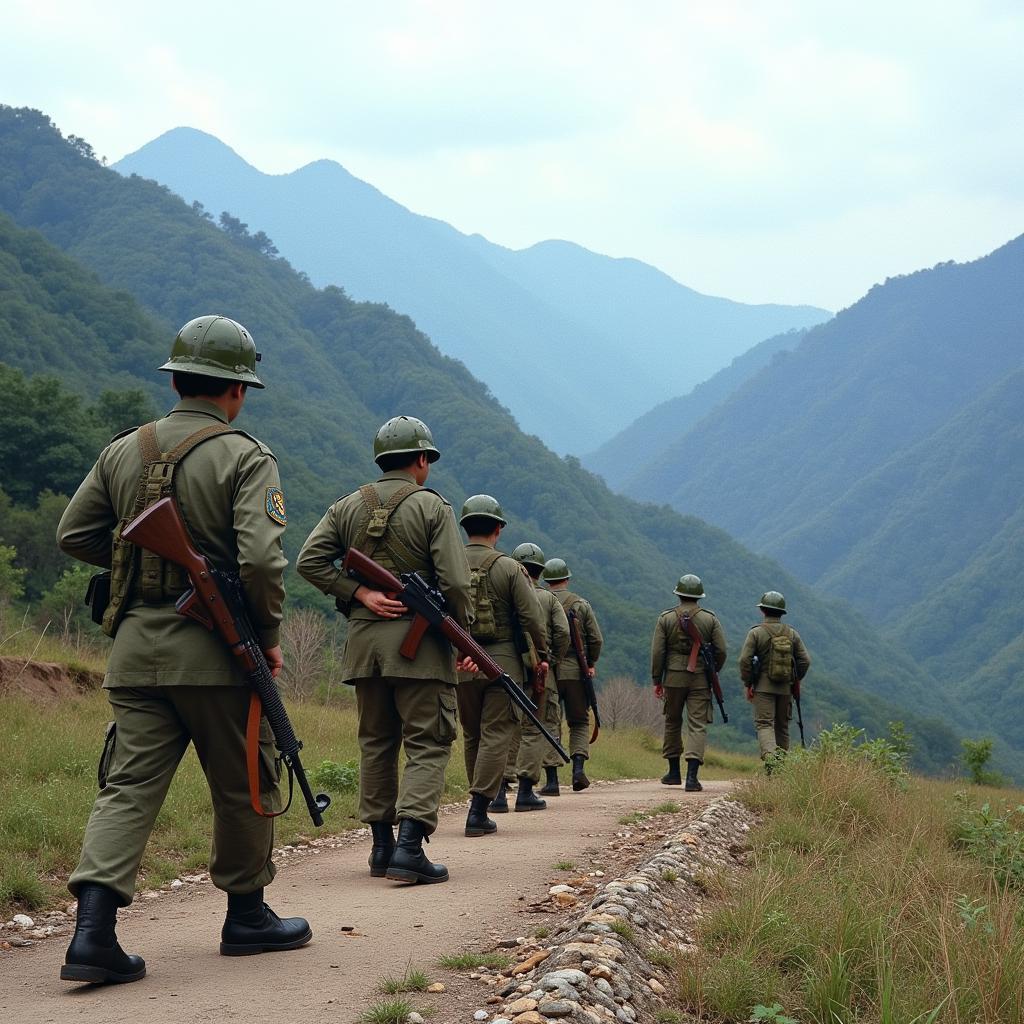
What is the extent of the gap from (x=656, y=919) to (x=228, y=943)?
6.39ft

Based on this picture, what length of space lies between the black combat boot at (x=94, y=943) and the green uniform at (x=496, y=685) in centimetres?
457

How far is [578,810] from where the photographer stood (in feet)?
37.2

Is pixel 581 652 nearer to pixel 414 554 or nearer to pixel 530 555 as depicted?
pixel 530 555

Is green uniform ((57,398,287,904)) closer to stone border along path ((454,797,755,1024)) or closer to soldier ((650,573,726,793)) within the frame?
stone border along path ((454,797,755,1024))

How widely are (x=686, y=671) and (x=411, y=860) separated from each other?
8.03 meters

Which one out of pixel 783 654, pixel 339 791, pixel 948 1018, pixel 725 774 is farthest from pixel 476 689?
pixel 725 774

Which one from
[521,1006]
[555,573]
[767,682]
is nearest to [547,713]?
[555,573]

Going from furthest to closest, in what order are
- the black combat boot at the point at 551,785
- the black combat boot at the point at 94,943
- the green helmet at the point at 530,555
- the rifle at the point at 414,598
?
the black combat boot at the point at 551,785
the green helmet at the point at 530,555
the rifle at the point at 414,598
the black combat boot at the point at 94,943

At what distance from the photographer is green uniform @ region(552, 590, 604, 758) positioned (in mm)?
14156

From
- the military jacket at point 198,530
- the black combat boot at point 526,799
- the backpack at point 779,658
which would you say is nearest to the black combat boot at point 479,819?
the black combat boot at point 526,799

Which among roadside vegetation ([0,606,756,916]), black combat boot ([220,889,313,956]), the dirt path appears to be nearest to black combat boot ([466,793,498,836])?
the dirt path

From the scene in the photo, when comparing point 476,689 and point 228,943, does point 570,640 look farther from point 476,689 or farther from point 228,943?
point 228,943

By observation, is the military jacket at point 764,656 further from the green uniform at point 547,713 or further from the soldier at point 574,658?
the green uniform at point 547,713

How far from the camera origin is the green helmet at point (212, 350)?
17.3 ft
